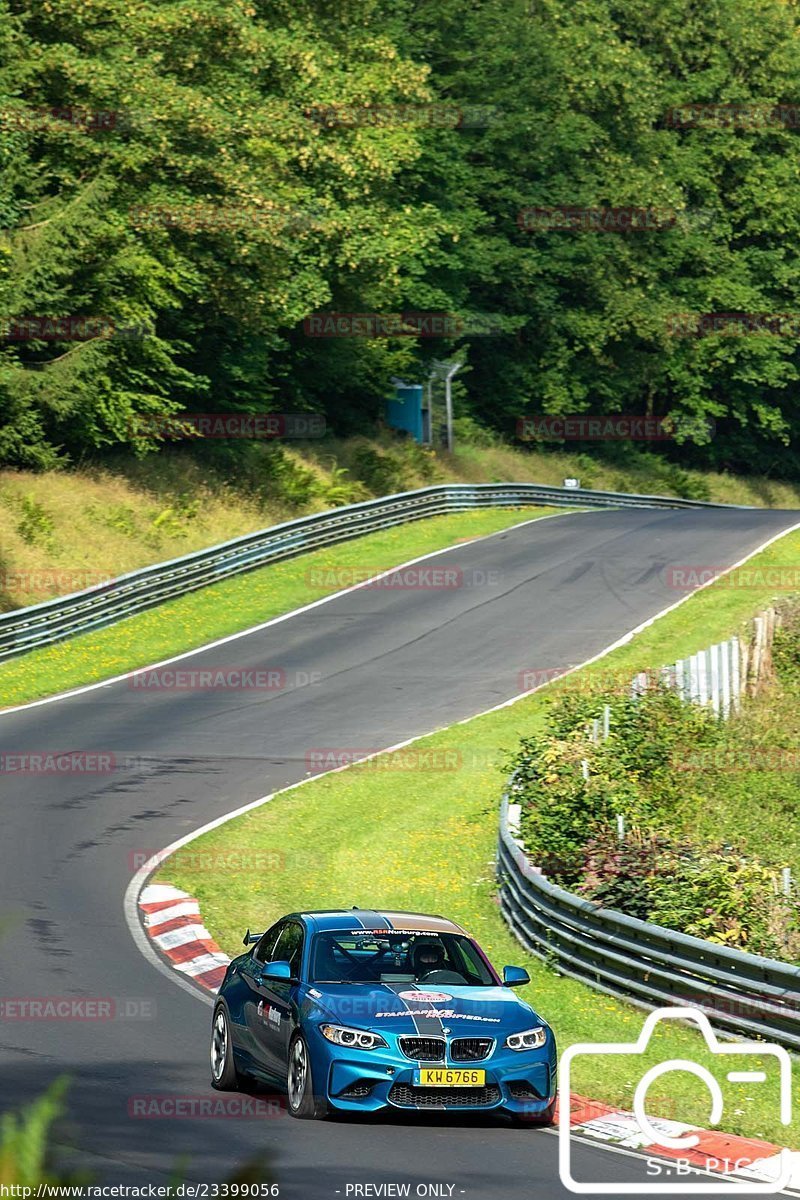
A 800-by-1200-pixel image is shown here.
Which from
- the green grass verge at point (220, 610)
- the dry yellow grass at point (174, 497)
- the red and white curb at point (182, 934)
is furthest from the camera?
the dry yellow grass at point (174, 497)

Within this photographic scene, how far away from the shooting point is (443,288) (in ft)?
→ 214

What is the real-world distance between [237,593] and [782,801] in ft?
66.8

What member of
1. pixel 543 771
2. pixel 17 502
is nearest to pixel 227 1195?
pixel 543 771

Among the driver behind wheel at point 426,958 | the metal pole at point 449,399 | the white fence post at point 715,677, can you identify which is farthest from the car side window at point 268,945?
the metal pole at point 449,399

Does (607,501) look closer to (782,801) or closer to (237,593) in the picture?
(237,593)

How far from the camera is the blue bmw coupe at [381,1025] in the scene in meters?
10.3

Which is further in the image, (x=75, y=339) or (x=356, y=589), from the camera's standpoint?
(x=75, y=339)

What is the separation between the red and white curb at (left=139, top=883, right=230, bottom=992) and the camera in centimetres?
1594

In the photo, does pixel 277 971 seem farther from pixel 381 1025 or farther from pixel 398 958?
pixel 381 1025

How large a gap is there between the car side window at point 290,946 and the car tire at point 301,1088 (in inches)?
33.2

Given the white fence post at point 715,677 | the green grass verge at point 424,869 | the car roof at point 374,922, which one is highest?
the car roof at point 374,922

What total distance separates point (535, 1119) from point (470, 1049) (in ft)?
2.08

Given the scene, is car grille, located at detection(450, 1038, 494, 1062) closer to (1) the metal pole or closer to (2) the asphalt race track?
(2) the asphalt race track

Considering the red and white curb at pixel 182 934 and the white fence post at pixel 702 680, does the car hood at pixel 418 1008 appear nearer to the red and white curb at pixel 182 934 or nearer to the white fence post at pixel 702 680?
the red and white curb at pixel 182 934
